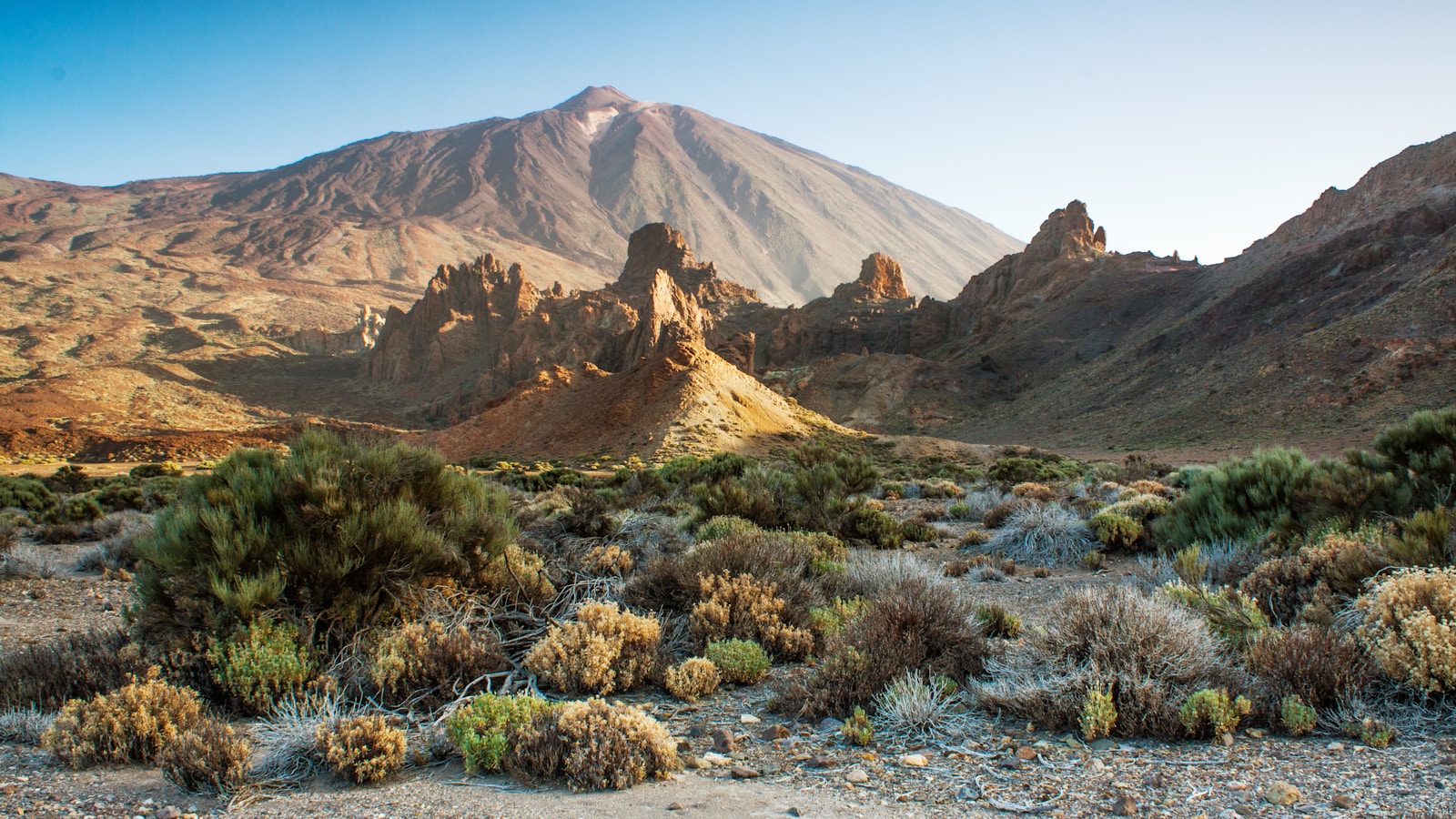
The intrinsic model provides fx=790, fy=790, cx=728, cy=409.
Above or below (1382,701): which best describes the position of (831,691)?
below

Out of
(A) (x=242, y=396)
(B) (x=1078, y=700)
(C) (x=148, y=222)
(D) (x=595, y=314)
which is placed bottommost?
(A) (x=242, y=396)

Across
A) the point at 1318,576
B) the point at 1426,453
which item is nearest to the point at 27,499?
the point at 1318,576

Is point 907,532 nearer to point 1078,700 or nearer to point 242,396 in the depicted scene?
point 1078,700

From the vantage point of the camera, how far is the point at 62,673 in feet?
16.3

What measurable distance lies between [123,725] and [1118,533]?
10.3 m

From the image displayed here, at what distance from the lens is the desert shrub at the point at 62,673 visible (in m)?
4.82

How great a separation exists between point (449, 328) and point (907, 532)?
7768 cm

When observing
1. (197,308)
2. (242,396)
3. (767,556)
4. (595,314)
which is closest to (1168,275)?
(595,314)

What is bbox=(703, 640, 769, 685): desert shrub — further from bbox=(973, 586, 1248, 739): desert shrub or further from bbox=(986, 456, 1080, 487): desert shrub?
bbox=(986, 456, 1080, 487): desert shrub

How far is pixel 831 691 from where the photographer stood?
4750mm

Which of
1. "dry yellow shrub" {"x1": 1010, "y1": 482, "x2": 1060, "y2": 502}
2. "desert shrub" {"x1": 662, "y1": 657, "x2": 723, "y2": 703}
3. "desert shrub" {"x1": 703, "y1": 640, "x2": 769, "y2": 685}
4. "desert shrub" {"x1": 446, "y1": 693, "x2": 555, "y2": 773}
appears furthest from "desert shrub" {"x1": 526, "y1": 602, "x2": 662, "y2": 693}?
"dry yellow shrub" {"x1": 1010, "y1": 482, "x2": 1060, "y2": 502}

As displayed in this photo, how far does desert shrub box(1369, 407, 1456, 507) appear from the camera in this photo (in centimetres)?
746

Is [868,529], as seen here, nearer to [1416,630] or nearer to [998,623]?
[998,623]

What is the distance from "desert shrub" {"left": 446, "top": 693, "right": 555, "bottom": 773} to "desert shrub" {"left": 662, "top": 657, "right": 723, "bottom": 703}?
904 millimetres
